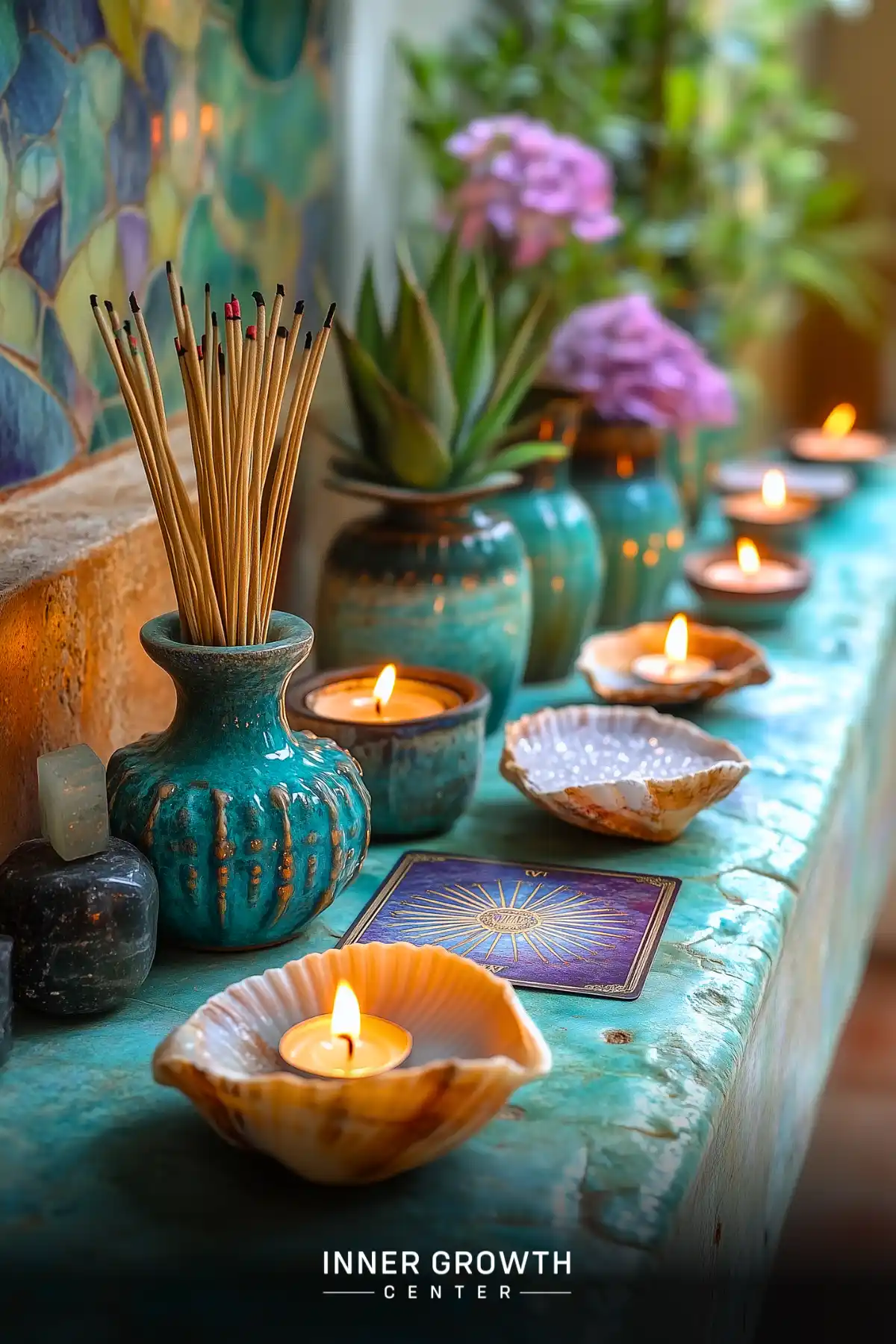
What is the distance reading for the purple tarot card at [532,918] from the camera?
2.88 feet

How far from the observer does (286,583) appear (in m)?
1.38

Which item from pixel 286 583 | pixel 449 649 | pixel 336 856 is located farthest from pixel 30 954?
pixel 286 583

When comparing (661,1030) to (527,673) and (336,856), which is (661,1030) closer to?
(336,856)

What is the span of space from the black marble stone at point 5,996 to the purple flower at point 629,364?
2.79ft

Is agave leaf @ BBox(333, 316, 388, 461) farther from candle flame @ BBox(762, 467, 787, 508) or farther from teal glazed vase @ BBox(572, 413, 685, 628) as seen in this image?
candle flame @ BBox(762, 467, 787, 508)

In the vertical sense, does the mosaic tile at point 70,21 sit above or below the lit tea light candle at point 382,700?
above

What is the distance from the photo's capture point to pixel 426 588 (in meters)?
1.17

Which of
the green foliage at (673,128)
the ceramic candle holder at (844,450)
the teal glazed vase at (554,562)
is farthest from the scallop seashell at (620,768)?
the ceramic candle holder at (844,450)

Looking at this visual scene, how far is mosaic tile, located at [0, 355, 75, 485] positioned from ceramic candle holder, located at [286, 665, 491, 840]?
0.22 m

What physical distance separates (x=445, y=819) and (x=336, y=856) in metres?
0.19

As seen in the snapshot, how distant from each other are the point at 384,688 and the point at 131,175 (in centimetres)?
40

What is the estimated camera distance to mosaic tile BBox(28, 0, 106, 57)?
949 millimetres

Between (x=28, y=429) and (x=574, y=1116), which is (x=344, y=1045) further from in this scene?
(x=28, y=429)

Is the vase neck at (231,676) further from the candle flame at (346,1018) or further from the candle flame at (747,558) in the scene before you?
the candle flame at (747,558)
